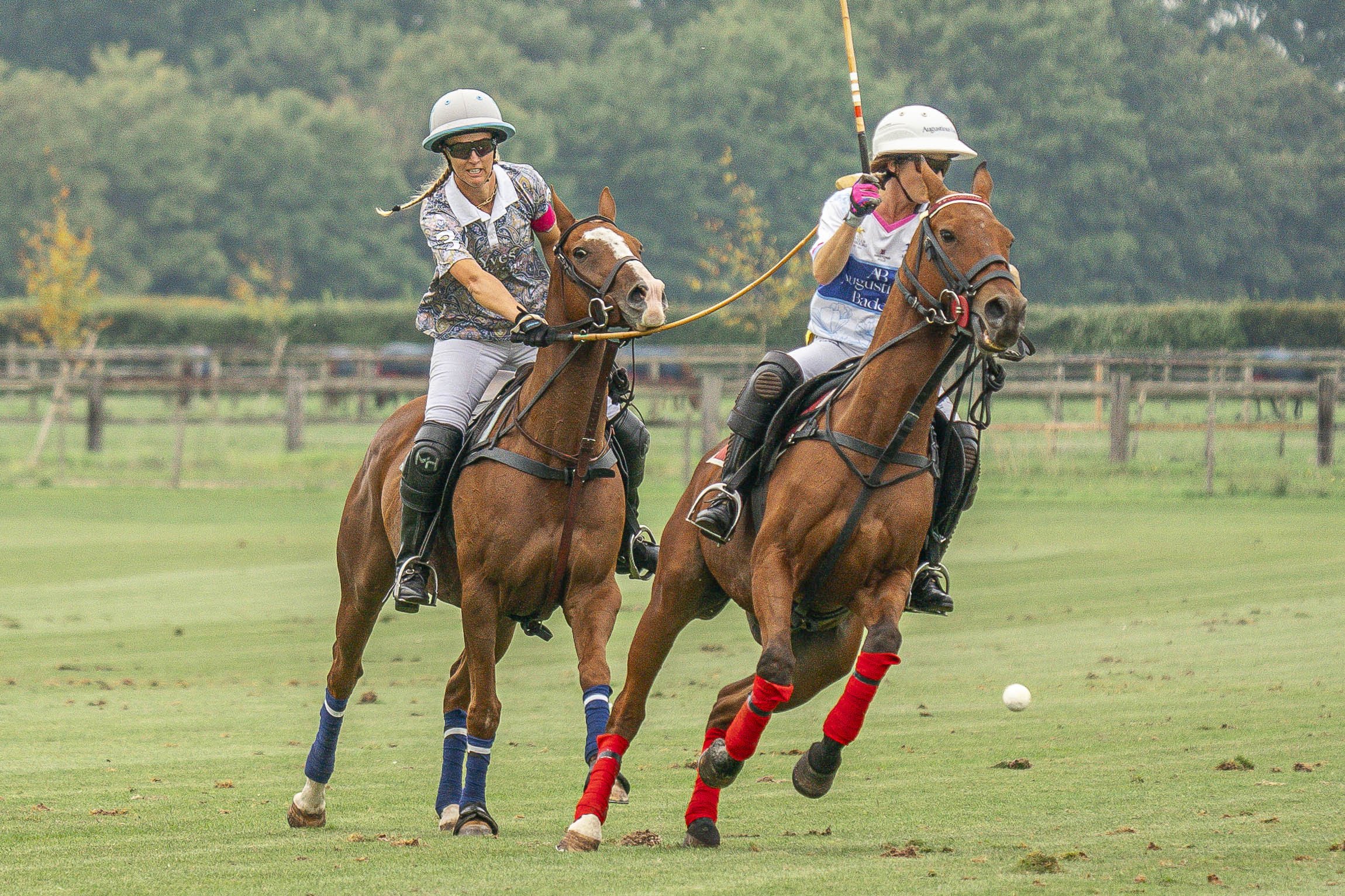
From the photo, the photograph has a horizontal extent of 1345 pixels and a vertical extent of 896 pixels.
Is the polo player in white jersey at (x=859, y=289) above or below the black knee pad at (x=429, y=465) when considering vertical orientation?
above

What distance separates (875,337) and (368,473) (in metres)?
2.53

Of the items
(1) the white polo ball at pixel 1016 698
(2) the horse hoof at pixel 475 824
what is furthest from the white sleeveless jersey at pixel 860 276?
(1) the white polo ball at pixel 1016 698

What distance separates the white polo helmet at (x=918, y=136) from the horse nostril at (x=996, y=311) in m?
1.01

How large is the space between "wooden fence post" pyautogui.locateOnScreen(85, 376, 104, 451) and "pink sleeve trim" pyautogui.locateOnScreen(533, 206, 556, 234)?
2369cm

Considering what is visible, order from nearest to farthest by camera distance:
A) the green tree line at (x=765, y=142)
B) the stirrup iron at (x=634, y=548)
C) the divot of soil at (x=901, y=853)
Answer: the divot of soil at (x=901, y=853), the stirrup iron at (x=634, y=548), the green tree line at (x=765, y=142)

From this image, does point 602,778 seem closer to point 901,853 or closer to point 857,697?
point 857,697

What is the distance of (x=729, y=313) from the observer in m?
44.5

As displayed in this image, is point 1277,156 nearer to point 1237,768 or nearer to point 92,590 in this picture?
point 92,590

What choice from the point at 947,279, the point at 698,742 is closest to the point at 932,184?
the point at 947,279

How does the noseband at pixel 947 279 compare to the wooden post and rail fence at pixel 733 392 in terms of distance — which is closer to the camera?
the noseband at pixel 947 279

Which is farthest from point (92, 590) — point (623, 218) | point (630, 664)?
point (623, 218)

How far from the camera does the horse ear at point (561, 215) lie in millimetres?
7301

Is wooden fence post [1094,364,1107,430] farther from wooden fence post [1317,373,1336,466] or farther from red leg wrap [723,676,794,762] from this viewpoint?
red leg wrap [723,676,794,762]

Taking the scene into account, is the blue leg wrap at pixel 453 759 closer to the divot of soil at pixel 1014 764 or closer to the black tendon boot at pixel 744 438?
the black tendon boot at pixel 744 438
